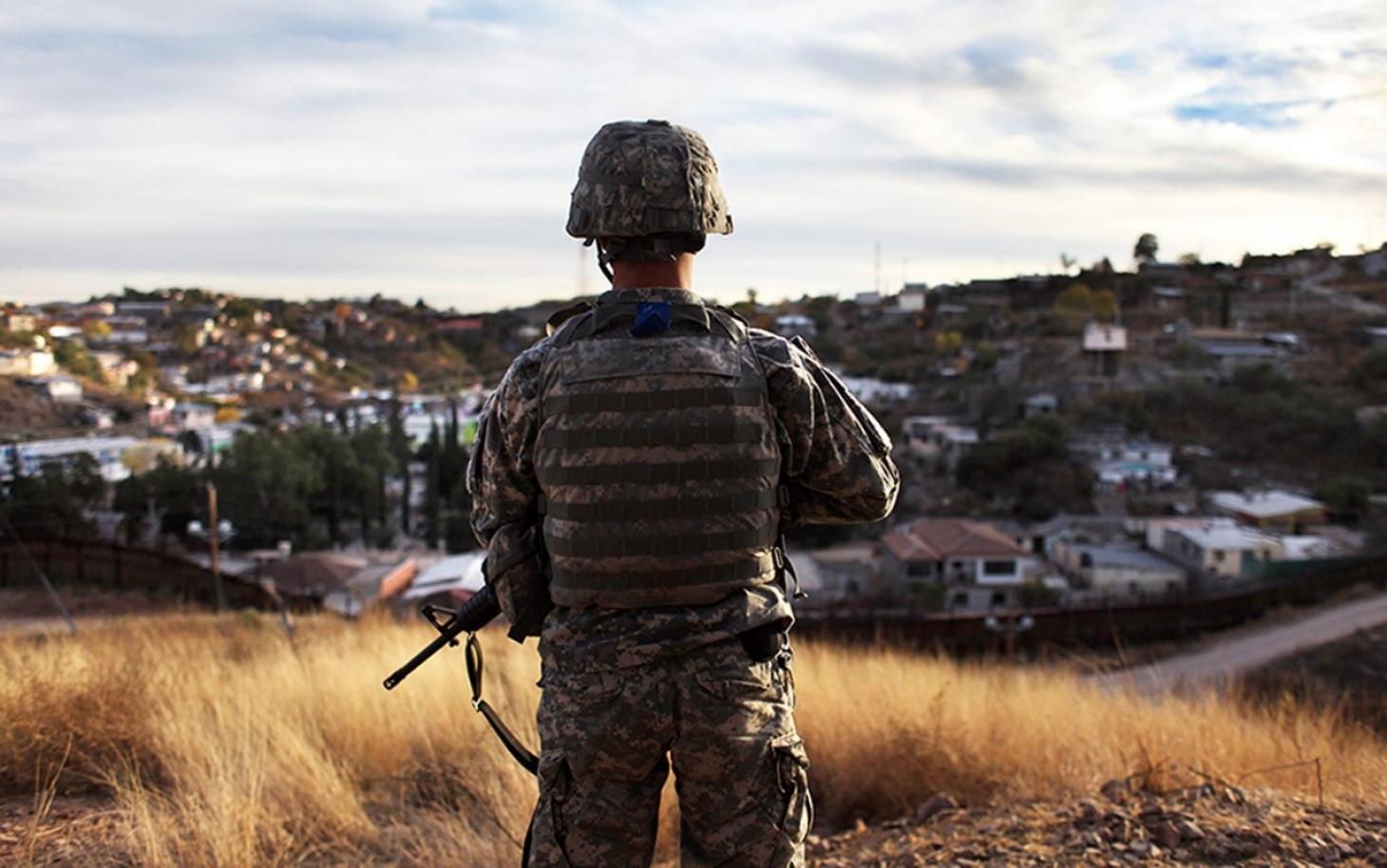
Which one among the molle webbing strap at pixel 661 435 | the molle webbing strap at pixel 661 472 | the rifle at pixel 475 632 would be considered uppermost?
the molle webbing strap at pixel 661 435

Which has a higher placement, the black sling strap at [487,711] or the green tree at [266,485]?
the black sling strap at [487,711]

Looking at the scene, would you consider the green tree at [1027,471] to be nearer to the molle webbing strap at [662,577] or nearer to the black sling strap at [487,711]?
the black sling strap at [487,711]

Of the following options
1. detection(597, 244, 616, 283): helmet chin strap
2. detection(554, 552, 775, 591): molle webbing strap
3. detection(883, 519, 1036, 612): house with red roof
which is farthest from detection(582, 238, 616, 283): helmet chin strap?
detection(883, 519, 1036, 612): house with red roof

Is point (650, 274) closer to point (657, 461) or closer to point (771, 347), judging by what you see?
point (771, 347)

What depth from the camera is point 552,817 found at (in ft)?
6.09

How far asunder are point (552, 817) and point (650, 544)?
56cm

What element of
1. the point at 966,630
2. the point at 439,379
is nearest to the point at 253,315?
the point at 439,379

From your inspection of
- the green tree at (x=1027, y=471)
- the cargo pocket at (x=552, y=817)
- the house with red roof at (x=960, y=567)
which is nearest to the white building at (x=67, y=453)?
the house with red roof at (x=960, y=567)

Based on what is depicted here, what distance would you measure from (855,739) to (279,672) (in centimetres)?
269

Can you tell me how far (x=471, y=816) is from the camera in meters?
3.11

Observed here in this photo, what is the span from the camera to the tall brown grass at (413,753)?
282 cm

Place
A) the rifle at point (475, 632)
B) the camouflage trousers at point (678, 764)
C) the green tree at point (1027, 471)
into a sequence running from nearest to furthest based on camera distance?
the camouflage trousers at point (678, 764) < the rifle at point (475, 632) < the green tree at point (1027, 471)

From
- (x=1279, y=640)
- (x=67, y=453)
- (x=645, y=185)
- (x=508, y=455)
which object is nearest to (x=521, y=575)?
(x=508, y=455)

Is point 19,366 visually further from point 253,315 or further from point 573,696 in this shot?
point 253,315
